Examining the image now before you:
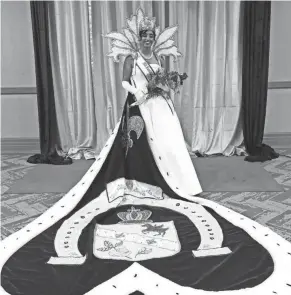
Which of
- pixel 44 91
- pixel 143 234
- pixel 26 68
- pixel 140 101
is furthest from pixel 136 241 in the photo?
pixel 26 68

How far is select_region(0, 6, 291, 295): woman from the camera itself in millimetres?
2191

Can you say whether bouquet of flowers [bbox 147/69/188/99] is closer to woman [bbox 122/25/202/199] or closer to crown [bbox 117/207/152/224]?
woman [bbox 122/25/202/199]

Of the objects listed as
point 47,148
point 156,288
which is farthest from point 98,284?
point 47,148

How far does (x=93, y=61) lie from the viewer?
210 inches

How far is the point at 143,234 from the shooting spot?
2.76 metres

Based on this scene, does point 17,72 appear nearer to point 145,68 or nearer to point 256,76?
point 145,68

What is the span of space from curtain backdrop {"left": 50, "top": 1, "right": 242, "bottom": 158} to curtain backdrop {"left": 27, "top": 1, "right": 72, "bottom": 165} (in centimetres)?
17

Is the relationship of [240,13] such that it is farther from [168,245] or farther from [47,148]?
[168,245]

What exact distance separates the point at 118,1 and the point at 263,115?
237 cm

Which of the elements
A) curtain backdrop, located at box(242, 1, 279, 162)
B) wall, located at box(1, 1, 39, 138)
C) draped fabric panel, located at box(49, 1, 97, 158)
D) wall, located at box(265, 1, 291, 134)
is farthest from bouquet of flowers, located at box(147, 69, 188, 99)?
wall, located at box(1, 1, 39, 138)

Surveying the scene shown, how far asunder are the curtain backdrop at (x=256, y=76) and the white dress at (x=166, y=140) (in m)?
1.68

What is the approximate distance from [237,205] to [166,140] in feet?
2.78

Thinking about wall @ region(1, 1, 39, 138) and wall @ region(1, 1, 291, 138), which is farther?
wall @ region(1, 1, 39, 138)

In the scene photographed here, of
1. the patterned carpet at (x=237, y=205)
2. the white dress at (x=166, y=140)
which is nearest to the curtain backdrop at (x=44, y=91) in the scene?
the patterned carpet at (x=237, y=205)
